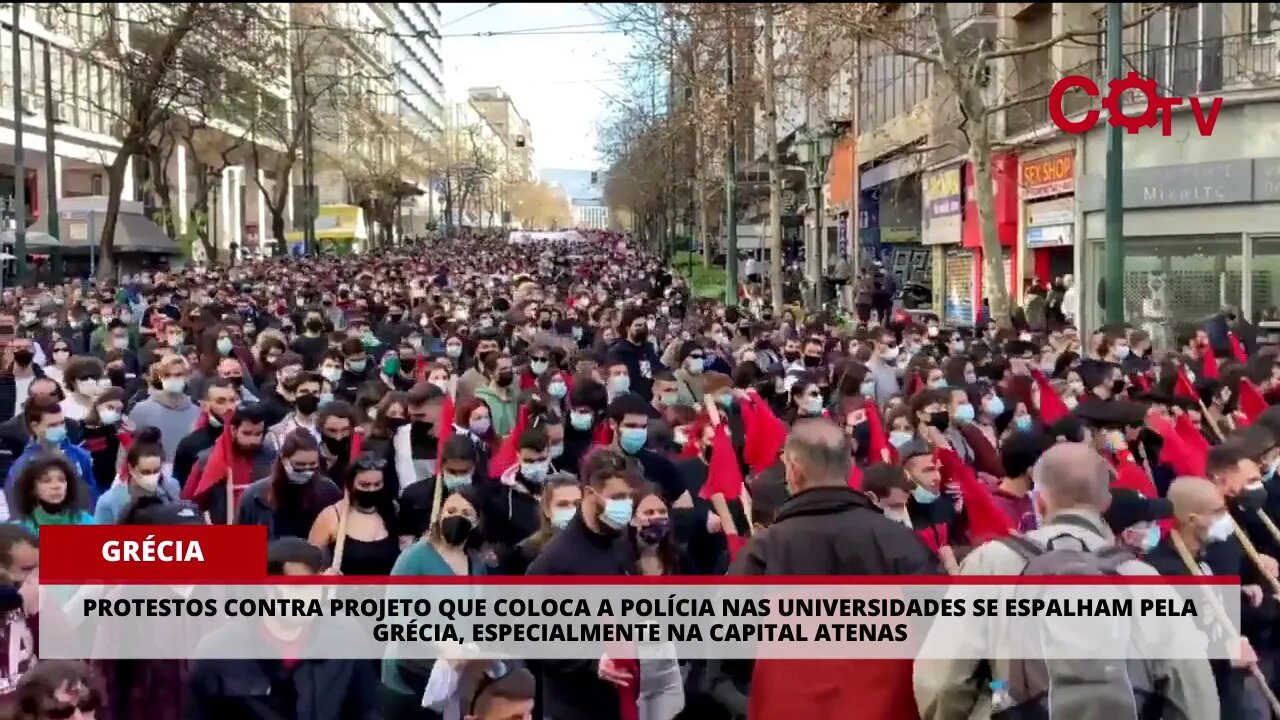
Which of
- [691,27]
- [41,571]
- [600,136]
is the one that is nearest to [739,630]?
[41,571]

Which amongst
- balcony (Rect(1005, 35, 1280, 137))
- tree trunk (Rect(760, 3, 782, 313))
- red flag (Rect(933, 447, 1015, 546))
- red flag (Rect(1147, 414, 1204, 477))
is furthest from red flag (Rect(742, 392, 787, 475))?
tree trunk (Rect(760, 3, 782, 313))

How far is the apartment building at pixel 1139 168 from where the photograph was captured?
20672 millimetres

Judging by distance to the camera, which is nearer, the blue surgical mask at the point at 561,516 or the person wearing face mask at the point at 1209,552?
the person wearing face mask at the point at 1209,552

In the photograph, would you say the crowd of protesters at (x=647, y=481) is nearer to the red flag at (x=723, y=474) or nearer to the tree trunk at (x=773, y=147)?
the red flag at (x=723, y=474)

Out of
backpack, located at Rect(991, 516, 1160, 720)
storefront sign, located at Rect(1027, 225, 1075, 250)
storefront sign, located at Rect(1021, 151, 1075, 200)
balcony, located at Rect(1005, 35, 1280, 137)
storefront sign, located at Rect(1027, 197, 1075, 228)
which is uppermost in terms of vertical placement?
balcony, located at Rect(1005, 35, 1280, 137)

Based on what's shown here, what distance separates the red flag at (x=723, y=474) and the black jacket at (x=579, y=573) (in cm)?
162

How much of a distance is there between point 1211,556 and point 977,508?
3.87 feet

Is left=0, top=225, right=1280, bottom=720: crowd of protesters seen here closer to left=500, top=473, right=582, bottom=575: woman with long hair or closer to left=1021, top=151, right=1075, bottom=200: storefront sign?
left=500, top=473, right=582, bottom=575: woman with long hair

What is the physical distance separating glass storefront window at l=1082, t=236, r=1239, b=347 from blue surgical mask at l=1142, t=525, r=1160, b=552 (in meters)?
15.9

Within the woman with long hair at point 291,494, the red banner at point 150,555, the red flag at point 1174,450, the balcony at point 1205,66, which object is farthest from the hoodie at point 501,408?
the balcony at point 1205,66

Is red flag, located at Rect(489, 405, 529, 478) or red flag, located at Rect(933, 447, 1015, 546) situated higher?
red flag, located at Rect(489, 405, 529, 478)

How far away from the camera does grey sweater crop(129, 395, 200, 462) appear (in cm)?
920

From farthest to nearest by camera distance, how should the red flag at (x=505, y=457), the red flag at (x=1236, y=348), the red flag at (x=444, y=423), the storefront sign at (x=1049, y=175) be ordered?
the storefront sign at (x=1049, y=175) < the red flag at (x=1236, y=348) < the red flag at (x=444, y=423) < the red flag at (x=505, y=457)

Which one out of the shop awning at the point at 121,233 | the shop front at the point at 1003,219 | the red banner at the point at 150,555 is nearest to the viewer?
the red banner at the point at 150,555
